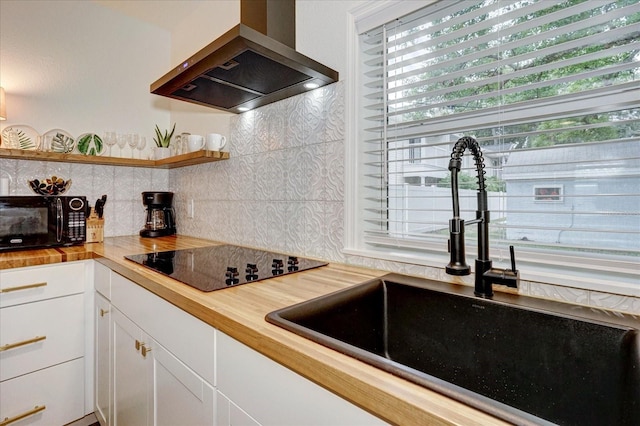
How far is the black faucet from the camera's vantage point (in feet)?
2.66

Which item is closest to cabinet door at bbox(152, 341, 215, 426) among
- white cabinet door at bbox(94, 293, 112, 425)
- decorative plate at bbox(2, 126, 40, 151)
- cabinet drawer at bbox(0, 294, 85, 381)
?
white cabinet door at bbox(94, 293, 112, 425)

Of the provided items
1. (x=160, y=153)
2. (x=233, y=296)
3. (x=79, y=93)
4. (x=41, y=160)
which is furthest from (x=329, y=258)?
(x=79, y=93)

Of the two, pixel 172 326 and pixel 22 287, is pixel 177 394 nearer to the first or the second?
pixel 172 326

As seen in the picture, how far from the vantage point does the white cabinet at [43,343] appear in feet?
4.64

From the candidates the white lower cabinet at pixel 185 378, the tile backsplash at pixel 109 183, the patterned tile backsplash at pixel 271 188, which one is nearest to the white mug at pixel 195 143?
the patterned tile backsplash at pixel 271 188

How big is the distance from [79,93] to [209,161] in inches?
38.8

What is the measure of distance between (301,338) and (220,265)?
75cm

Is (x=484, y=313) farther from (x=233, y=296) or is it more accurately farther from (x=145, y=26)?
(x=145, y=26)

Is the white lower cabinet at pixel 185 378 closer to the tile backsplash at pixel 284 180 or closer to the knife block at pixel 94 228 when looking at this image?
the knife block at pixel 94 228

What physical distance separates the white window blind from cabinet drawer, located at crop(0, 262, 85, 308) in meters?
1.46

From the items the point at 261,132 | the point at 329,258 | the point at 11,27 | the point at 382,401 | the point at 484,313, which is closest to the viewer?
the point at 382,401

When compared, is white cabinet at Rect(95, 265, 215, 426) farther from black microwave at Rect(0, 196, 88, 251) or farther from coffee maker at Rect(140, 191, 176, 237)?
coffee maker at Rect(140, 191, 176, 237)

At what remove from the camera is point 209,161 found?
2.05 meters

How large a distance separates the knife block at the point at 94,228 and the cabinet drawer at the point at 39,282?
0.41 m
